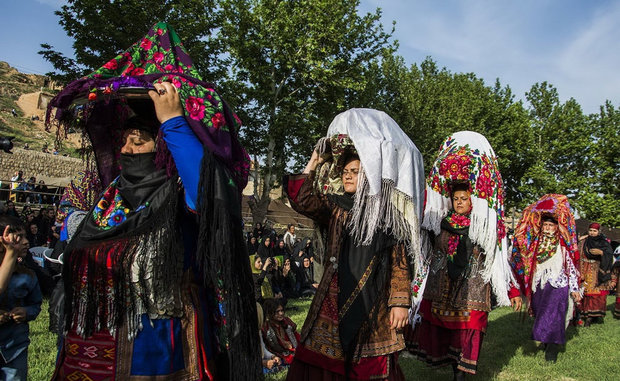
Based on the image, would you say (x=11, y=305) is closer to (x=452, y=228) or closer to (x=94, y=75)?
(x=94, y=75)

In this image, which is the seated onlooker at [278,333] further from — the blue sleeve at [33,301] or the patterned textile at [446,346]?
the blue sleeve at [33,301]

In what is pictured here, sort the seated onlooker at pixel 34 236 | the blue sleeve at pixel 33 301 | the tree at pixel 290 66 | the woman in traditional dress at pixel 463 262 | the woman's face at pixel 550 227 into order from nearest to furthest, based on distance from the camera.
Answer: the blue sleeve at pixel 33 301
the woman in traditional dress at pixel 463 262
the woman's face at pixel 550 227
the seated onlooker at pixel 34 236
the tree at pixel 290 66

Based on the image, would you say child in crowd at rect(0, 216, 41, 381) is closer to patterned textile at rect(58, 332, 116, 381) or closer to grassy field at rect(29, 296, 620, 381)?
grassy field at rect(29, 296, 620, 381)

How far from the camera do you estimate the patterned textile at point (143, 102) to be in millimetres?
2084

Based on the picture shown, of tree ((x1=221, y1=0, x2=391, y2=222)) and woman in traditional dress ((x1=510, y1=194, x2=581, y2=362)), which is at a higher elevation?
tree ((x1=221, y1=0, x2=391, y2=222))

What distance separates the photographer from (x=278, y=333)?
6.28 meters

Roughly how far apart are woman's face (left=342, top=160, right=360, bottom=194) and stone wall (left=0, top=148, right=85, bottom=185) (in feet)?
101

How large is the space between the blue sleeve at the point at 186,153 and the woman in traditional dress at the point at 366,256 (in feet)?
4.69

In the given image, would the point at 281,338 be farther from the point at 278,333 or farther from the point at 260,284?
the point at 260,284

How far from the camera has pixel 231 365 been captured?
6.67ft

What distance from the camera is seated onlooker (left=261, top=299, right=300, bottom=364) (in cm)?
602

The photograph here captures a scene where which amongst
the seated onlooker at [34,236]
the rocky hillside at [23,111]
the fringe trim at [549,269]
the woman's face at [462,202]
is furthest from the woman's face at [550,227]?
the rocky hillside at [23,111]

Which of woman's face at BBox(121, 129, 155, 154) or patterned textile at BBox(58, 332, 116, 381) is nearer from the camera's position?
patterned textile at BBox(58, 332, 116, 381)

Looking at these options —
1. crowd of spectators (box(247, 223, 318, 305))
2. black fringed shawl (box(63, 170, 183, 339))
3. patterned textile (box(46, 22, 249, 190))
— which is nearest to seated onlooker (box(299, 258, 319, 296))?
crowd of spectators (box(247, 223, 318, 305))
